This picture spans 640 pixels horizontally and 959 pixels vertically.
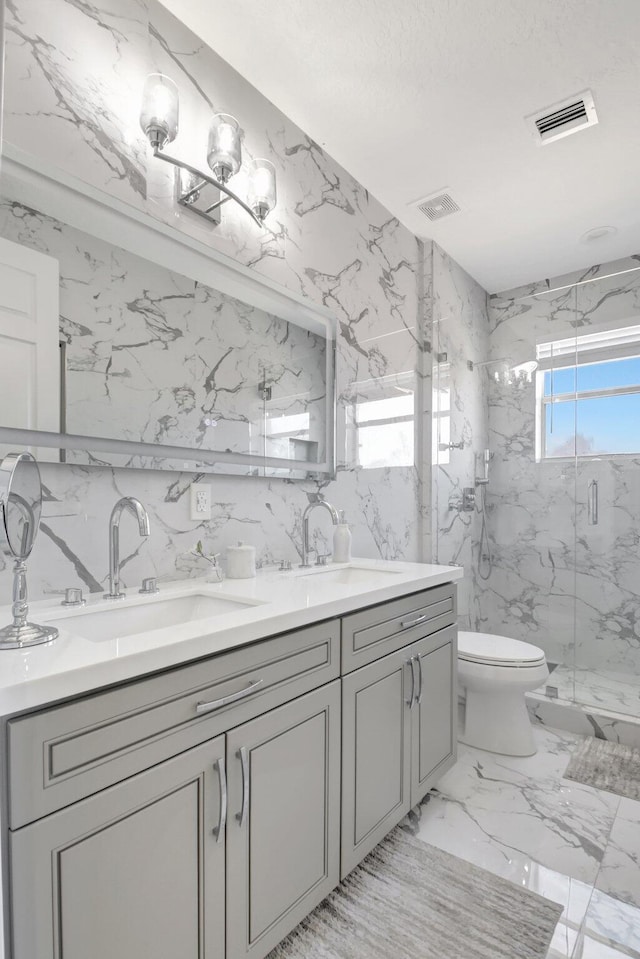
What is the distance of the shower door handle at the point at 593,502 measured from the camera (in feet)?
9.93

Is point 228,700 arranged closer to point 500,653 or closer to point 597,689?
point 500,653

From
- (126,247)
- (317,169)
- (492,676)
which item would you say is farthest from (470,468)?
(126,247)

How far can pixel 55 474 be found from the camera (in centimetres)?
126

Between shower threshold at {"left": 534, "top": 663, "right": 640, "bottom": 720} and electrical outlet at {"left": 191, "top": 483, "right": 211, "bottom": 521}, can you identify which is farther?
shower threshold at {"left": 534, "top": 663, "right": 640, "bottom": 720}

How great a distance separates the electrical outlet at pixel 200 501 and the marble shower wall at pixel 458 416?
5.19 ft

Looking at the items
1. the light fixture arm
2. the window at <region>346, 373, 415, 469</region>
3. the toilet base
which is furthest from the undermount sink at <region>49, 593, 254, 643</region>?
the toilet base

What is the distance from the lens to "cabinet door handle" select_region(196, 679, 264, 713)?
979 millimetres

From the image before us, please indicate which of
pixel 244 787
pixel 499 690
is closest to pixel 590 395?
pixel 499 690

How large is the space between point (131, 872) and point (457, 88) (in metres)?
2.49

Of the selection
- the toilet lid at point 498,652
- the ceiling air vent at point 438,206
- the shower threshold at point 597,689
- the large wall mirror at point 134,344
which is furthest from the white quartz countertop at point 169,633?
the ceiling air vent at point 438,206

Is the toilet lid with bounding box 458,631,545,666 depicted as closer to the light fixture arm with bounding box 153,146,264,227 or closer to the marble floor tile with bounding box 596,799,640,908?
the marble floor tile with bounding box 596,799,640,908

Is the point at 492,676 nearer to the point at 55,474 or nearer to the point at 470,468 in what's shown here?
the point at 470,468

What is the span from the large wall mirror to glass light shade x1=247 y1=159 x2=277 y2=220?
218 mm

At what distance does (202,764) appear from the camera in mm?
980
